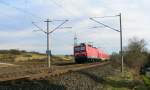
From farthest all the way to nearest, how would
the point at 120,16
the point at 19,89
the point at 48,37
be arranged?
1. the point at 48,37
2. the point at 120,16
3. the point at 19,89

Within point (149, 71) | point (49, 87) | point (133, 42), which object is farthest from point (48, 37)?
point (133, 42)

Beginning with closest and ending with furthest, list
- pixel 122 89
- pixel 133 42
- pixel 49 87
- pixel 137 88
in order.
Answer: pixel 49 87, pixel 122 89, pixel 137 88, pixel 133 42

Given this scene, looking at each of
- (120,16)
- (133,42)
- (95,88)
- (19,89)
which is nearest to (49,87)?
(19,89)

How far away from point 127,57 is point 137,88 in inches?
2516

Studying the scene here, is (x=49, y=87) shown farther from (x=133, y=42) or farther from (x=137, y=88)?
A: (x=133, y=42)

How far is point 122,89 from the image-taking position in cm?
2808

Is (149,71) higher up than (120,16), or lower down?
lower down

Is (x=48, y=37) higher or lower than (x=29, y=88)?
higher

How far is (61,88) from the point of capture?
20781 mm

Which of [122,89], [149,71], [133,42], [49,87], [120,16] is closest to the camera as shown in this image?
[49,87]

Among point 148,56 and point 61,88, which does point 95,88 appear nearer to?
point 61,88

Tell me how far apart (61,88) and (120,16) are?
89.6ft

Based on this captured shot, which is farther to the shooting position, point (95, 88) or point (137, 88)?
point (137, 88)

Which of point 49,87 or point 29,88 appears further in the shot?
point 49,87
